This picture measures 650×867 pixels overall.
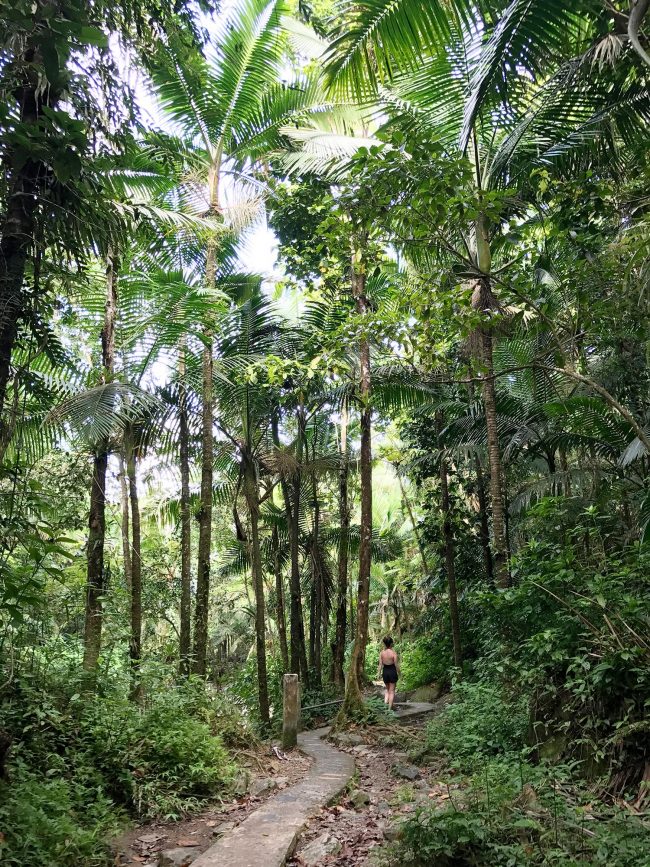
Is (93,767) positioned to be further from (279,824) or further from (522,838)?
(522,838)

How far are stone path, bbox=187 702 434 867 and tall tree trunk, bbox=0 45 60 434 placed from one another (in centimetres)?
324

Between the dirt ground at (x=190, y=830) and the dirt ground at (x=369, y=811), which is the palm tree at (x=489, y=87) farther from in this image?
the dirt ground at (x=190, y=830)

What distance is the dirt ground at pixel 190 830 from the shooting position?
15.2 feet

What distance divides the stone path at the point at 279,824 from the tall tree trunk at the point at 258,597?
235cm

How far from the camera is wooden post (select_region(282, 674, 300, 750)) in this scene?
27.2ft

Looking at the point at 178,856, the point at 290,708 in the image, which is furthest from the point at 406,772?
the point at 178,856

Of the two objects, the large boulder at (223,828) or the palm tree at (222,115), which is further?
the palm tree at (222,115)

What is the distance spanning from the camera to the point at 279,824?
5102mm

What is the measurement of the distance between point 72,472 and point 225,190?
4771 mm

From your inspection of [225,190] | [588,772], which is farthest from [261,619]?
[225,190]

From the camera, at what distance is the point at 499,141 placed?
7984 millimetres

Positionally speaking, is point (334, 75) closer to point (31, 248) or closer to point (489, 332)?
point (31, 248)

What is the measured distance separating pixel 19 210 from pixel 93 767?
4.53 meters

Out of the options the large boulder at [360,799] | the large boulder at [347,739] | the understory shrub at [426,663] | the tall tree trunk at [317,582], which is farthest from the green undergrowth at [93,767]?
the understory shrub at [426,663]
